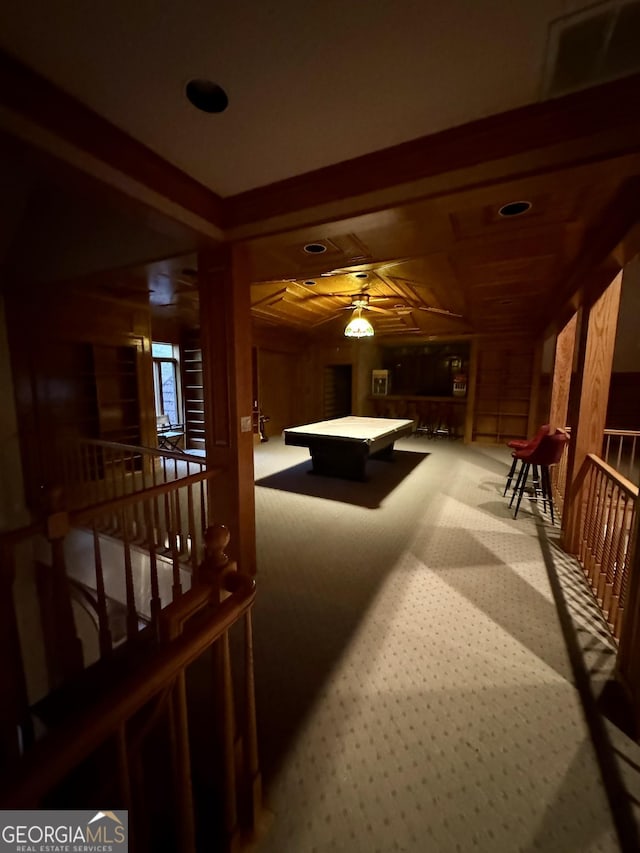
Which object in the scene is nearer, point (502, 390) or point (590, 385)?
point (590, 385)

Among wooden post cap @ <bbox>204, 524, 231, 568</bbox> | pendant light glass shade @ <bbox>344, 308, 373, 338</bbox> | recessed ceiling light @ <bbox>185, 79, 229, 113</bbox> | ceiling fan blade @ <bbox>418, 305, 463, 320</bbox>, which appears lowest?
wooden post cap @ <bbox>204, 524, 231, 568</bbox>

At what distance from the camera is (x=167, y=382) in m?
7.28

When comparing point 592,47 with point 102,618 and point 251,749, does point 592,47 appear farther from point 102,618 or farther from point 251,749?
point 102,618

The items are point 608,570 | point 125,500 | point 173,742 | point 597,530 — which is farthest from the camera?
point 597,530

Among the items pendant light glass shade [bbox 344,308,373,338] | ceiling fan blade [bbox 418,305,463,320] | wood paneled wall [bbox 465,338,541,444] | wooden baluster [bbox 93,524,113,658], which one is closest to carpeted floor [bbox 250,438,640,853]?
wooden baluster [bbox 93,524,113,658]

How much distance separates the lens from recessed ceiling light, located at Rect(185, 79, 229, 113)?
1.42 meters

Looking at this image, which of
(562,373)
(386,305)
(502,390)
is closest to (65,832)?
(562,373)

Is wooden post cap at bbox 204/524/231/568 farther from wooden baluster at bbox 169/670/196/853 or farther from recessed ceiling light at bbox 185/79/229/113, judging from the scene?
recessed ceiling light at bbox 185/79/229/113

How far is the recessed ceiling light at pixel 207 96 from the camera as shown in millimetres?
1424

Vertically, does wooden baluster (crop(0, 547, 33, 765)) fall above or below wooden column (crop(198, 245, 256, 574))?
below

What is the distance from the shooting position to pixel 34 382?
4.13m

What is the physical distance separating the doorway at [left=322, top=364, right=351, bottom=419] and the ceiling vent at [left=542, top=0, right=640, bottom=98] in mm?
7786

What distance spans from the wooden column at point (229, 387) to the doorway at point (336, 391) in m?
6.72

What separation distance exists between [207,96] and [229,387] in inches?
59.0
